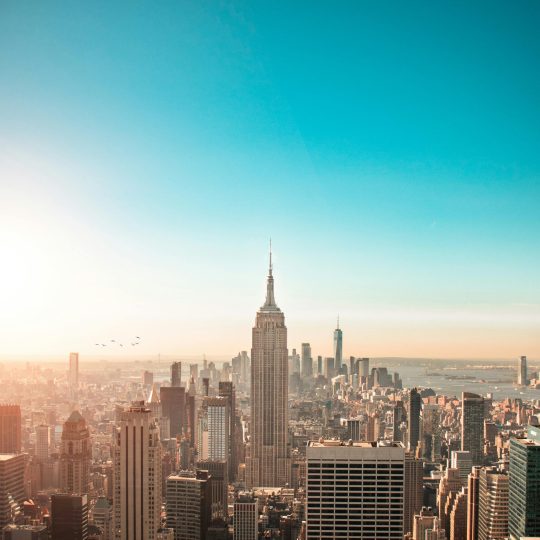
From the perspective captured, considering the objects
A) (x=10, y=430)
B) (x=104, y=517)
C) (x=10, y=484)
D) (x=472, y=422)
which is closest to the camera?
(x=104, y=517)

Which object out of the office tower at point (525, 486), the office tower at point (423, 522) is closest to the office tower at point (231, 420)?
the office tower at point (423, 522)

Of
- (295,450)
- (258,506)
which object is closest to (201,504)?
(258,506)

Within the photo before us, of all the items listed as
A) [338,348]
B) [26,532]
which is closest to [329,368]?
[338,348]

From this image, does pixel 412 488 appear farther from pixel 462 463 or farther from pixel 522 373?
pixel 522 373

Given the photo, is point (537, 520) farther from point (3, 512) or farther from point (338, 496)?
point (3, 512)

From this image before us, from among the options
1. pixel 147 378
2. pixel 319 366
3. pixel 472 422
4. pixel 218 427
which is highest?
pixel 147 378

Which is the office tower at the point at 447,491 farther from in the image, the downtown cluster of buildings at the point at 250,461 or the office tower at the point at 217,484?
the office tower at the point at 217,484

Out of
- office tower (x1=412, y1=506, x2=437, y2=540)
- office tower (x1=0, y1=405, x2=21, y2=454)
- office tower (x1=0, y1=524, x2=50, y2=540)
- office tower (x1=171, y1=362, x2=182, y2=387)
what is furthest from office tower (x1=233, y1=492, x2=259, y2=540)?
office tower (x1=0, y1=405, x2=21, y2=454)
